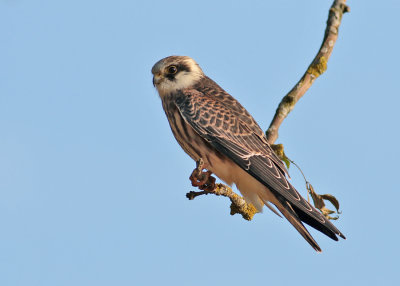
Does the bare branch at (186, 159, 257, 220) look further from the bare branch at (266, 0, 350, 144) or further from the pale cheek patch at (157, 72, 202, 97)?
the pale cheek patch at (157, 72, 202, 97)

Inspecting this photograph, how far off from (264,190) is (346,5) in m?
1.57

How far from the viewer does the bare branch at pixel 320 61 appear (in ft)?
13.7

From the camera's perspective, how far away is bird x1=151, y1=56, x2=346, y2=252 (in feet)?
13.8

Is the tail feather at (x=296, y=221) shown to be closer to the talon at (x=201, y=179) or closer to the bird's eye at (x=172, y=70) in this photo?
the talon at (x=201, y=179)

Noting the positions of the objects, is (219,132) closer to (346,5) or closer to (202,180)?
(202,180)

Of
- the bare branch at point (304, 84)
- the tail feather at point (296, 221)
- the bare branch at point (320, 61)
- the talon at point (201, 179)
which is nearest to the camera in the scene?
the talon at point (201, 179)

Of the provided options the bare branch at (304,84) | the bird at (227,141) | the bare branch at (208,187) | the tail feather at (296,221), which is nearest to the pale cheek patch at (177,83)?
the bird at (227,141)

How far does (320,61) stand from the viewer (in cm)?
422

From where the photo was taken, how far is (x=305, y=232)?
4051mm

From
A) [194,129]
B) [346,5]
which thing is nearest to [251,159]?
[194,129]

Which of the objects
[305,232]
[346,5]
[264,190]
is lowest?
[305,232]

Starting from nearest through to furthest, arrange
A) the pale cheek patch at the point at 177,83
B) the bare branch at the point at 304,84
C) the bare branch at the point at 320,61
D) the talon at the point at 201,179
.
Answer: the talon at the point at 201,179 < the bare branch at the point at 304,84 < the bare branch at the point at 320,61 < the pale cheek patch at the point at 177,83

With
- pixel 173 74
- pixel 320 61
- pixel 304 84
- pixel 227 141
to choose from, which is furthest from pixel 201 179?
pixel 173 74

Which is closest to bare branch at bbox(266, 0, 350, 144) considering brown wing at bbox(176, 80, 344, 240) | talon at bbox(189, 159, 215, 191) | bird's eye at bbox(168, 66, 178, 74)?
brown wing at bbox(176, 80, 344, 240)
